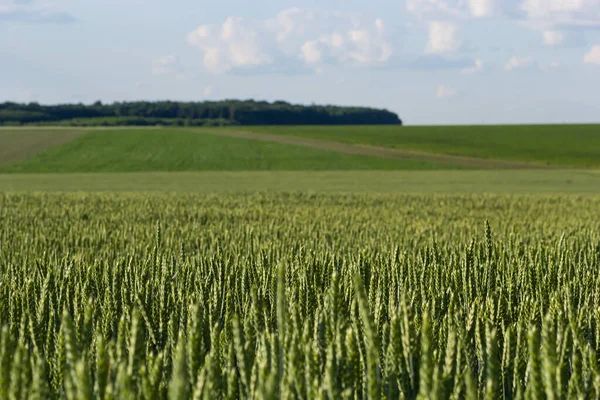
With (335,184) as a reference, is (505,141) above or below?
above

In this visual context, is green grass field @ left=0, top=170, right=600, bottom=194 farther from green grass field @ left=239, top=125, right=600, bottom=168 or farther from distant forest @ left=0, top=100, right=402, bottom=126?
distant forest @ left=0, top=100, right=402, bottom=126

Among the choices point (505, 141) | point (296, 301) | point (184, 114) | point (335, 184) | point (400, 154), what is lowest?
point (335, 184)

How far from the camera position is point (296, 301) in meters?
3.62

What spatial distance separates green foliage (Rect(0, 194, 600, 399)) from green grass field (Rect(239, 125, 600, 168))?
208 ft

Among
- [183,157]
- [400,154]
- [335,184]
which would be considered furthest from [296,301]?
[400,154]

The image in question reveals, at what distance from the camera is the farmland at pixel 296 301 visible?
235 centimetres

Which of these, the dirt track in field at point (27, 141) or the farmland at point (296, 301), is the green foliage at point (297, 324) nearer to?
the farmland at point (296, 301)

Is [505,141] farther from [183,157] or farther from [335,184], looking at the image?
[335,184]

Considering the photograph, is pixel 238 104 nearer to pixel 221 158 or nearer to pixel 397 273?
pixel 221 158

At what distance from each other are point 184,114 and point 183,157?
3912 inches

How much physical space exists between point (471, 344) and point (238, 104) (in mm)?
169690

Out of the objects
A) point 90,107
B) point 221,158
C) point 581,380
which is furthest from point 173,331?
point 90,107

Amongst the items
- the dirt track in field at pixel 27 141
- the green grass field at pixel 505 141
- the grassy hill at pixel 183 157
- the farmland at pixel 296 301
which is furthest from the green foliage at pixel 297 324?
the green grass field at pixel 505 141

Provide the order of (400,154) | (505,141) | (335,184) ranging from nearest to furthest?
(335,184), (400,154), (505,141)
